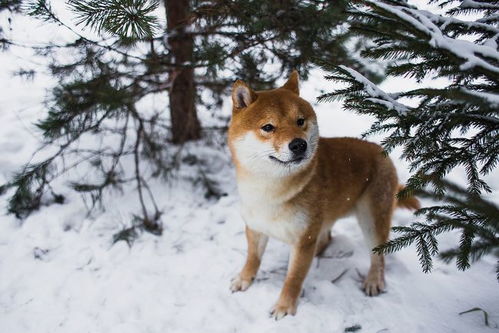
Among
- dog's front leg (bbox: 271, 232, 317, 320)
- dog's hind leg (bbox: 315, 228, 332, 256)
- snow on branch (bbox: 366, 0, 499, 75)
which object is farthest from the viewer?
dog's hind leg (bbox: 315, 228, 332, 256)

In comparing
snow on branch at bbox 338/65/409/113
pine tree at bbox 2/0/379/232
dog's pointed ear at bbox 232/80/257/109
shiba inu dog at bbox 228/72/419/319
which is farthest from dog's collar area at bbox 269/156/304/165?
pine tree at bbox 2/0/379/232

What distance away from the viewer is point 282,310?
102 inches

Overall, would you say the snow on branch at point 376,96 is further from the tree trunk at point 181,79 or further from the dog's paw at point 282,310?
the tree trunk at point 181,79

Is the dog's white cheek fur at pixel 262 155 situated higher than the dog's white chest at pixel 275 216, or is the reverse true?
the dog's white cheek fur at pixel 262 155

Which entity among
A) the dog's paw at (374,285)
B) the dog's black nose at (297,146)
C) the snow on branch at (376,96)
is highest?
the snow on branch at (376,96)

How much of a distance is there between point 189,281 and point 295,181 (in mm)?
1282

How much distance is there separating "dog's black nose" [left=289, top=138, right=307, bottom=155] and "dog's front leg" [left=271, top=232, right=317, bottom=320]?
697mm

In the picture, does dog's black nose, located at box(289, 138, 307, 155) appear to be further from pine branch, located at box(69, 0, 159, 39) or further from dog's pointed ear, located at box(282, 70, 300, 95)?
pine branch, located at box(69, 0, 159, 39)

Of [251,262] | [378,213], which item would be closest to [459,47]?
[378,213]

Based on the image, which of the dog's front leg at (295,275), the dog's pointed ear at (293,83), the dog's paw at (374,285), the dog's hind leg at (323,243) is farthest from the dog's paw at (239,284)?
the dog's pointed ear at (293,83)

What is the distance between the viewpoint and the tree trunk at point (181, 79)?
3459mm

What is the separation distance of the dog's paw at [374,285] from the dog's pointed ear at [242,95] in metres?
1.74

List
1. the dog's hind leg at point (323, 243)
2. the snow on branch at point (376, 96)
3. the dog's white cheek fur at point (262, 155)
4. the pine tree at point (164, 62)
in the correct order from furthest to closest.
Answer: the dog's hind leg at point (323, 243) → the pine tree at point (164, 62) → the dog's white cheek fur at point (262, 155) → the snow on branch at point (376, 96)

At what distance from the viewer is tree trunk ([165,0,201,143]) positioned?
346 centimetres
